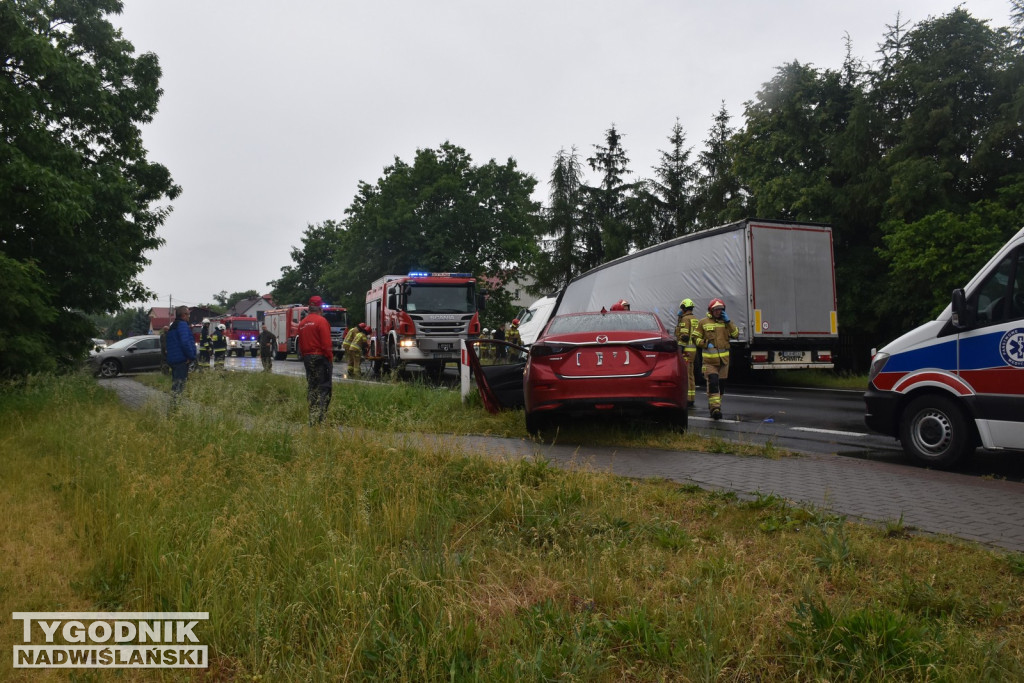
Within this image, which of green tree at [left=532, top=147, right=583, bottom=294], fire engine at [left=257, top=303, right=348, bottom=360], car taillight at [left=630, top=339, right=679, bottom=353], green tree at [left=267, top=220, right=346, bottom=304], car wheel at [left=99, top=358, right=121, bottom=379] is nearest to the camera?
car taillight at [left=630, top=339, right=679, bottom=353]

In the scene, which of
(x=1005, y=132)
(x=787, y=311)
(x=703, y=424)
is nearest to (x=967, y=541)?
(x=703, y=424)

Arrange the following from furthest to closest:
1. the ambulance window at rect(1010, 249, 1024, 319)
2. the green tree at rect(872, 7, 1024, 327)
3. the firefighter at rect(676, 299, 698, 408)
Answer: the green tree at rect(872, 7, 1024, 327), the firefighter at rect(676, 299, 698, 408), the ambulance window at rect(1010, 249, 1024, 319)

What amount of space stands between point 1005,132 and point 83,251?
23.5 meters

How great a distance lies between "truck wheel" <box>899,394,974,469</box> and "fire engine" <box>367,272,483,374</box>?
14.9 metres

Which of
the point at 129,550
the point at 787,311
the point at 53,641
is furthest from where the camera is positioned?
the point at 787,311

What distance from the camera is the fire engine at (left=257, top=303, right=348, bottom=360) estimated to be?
143ft

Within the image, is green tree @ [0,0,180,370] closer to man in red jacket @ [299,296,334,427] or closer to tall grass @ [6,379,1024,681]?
man in red jacket @ [299,296,334,427]

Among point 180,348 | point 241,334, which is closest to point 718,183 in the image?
point 180,348

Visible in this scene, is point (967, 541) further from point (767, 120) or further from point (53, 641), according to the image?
point (767, 120)

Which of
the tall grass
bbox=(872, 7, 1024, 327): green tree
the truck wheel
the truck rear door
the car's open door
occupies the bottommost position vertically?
the tall grass

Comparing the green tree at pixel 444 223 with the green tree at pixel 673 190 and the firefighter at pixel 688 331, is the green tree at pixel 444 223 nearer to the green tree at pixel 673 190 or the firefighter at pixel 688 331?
the green tree at pixel 673 190

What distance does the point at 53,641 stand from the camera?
3.43 meters

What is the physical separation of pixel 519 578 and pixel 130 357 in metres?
27.5

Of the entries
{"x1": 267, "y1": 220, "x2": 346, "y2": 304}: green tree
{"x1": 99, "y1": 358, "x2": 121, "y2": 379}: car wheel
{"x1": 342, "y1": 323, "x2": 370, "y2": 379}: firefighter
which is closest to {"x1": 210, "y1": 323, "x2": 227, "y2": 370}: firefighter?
{"x1": 342, "y1": 323, "x2": 370, "y2": 379}: firefighter
